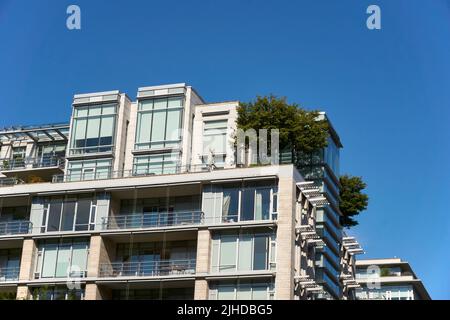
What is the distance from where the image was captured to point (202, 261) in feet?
173

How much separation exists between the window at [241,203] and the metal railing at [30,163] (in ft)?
52.5

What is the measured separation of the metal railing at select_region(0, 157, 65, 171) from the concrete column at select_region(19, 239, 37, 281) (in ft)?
Result: 30.7

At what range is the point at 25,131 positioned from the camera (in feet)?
220

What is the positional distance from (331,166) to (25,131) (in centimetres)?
2390

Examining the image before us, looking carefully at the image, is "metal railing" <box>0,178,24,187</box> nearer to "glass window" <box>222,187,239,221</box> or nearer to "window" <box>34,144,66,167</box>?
"window" <box>34,144,66,167</box>

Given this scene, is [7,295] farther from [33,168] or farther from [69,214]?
[33,168]

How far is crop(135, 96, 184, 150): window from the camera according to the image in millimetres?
62125

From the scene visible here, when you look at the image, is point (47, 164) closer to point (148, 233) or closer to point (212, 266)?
point (148, 233)

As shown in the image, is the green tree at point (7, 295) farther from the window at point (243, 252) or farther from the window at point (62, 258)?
the window at point (243, 252)

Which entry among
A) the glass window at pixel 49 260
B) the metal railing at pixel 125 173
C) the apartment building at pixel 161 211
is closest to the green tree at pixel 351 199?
the apartment building at pixel 161 211

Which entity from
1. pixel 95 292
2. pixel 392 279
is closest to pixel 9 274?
pixel 95 292

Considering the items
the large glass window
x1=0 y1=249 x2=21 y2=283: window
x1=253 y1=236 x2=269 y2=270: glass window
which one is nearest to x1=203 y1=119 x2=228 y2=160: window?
the large glass window

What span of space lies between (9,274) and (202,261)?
14101 millimetres
